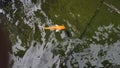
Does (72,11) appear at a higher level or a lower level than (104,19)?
higher

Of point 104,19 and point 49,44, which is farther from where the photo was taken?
point 49,44

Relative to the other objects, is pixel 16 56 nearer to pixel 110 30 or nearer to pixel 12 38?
pixel 12 38

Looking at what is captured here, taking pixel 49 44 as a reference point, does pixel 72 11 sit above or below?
above

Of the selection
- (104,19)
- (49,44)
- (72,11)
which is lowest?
(49,44)

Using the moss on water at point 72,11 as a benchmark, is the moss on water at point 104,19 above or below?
below

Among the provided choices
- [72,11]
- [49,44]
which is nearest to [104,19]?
[72,11]

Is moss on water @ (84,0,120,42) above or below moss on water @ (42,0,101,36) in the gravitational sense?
below

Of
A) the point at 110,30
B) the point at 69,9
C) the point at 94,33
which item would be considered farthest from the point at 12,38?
the point at 110,30

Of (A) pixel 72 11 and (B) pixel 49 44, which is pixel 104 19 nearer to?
(A) pixel 72 11
